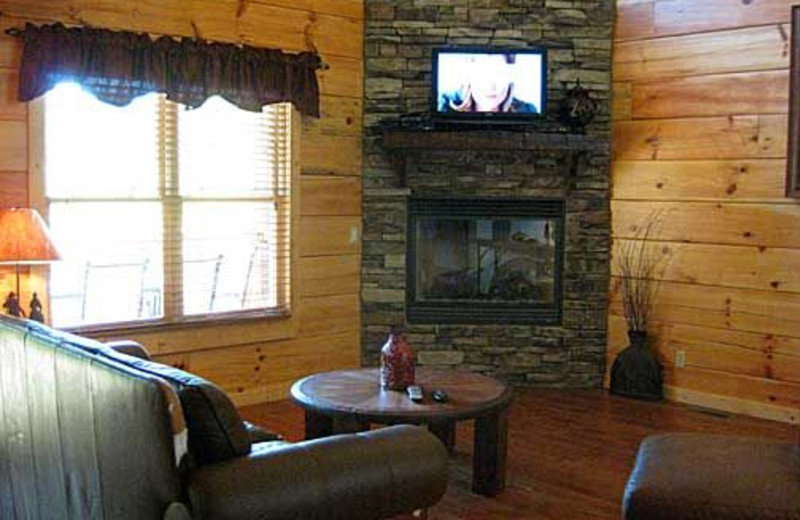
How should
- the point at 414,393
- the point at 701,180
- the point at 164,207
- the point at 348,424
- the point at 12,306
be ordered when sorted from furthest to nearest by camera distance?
the point at 701,180 → the point at 164,207 → the point at 12,306 → the point at 414,393 → the point at 348,424

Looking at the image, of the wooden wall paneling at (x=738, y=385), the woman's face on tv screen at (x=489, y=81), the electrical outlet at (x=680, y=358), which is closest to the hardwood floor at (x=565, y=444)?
the wooden wall paneling at (x=738, y=385)

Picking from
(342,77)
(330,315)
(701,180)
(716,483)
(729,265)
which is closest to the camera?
(716,483)

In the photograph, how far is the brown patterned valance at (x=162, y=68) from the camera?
4535 millimetres

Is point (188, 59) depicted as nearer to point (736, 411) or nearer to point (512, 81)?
point (512, 81)

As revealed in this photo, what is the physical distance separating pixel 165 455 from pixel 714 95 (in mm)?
4293

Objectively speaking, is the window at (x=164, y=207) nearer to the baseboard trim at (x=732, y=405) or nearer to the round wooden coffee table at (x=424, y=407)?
the round wooden coffee table at (x=424, y=407)

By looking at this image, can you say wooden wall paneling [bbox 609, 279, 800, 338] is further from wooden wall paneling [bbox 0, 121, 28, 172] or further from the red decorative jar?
wooden wall paneling [bbox 0, 121, 28, 172]

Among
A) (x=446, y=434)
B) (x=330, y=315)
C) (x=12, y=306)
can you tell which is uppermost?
(x=12, y=306)

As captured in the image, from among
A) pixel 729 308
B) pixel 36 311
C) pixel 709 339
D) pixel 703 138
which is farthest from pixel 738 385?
pixel 36 311

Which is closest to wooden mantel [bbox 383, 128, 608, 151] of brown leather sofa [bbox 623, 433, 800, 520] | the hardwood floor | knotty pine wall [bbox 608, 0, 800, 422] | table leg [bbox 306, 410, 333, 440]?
knotty pine wall [bbox 608, 0, 800, 422]

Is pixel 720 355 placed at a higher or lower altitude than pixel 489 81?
lower

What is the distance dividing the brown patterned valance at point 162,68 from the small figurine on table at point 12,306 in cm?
95

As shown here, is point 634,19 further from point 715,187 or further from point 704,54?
point 715,187

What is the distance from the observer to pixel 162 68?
4.95m
